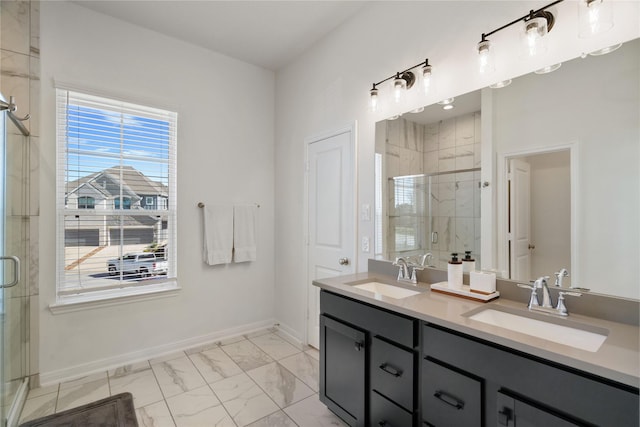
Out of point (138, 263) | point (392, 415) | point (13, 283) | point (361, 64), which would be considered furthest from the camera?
point (138, 263)

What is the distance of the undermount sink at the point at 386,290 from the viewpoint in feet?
6.35

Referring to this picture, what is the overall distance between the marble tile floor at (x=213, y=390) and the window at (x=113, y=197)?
26.1 inches

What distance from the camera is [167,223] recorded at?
2883 millimetres

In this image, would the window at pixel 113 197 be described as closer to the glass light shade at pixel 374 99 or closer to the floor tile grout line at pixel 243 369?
the floor tile grout line at pixel 243 369

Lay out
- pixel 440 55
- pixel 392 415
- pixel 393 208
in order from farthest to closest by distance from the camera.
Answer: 1. pixel 393 208
2. pixel 440 55
3. pixel 392 415

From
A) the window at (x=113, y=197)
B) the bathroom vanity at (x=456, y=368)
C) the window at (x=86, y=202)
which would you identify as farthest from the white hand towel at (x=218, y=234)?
the bathroom vanity at (x=456, y=368)

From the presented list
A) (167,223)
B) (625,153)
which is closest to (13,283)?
(167,223)

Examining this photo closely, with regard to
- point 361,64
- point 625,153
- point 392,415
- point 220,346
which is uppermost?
point 361,64

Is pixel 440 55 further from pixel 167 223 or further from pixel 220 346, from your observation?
pixel 220 346

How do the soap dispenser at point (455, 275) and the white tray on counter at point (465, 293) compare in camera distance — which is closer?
the white tray on counter at point (465, 293)

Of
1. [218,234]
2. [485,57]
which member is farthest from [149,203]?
[485,57]

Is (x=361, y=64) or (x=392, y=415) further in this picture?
(x=361, y=64)

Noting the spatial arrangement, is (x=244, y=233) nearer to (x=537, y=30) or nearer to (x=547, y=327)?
(x=547, y=327)

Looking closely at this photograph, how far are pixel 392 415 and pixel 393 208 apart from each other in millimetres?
1308
